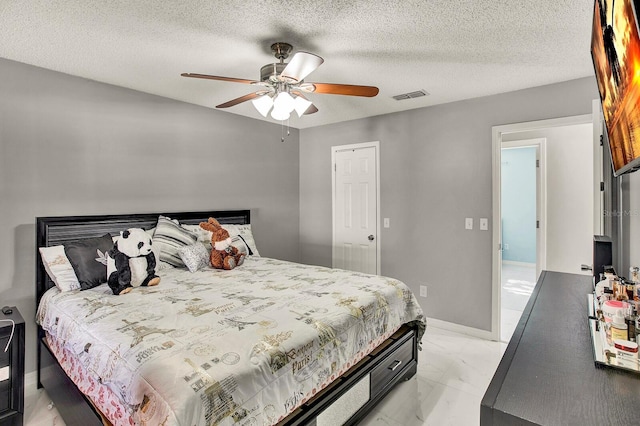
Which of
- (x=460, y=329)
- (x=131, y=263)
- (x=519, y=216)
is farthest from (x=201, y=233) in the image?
(x=519, y=216)

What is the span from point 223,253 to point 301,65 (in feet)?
5.96

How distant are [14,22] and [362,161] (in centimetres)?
328

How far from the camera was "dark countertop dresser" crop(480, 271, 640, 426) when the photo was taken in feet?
2.61

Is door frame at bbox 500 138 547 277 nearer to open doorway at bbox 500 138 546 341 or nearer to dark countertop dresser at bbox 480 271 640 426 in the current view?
open doorway at bbox 500 138 546 341

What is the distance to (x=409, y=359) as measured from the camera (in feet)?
8.38

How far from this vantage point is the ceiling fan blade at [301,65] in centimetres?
182

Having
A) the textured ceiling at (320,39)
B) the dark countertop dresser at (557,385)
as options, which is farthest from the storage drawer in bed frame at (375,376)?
the textured ceiling at (320,39)

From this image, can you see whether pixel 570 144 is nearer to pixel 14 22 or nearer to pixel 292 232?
pixel 292 232

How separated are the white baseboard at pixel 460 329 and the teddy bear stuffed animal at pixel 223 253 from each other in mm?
2190

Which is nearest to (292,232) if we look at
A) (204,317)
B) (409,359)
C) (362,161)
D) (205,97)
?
(362,161)

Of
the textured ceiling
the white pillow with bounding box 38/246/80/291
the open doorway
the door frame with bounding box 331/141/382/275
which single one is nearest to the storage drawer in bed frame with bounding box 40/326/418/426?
the white pillow with bounding box 38/246/80/291

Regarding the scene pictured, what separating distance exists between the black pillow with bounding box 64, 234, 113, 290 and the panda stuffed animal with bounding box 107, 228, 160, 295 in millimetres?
103

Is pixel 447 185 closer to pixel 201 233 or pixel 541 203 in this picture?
pixel 541 203

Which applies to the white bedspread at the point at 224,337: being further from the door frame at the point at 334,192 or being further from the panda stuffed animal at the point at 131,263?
the door frame at the point at 334,192
